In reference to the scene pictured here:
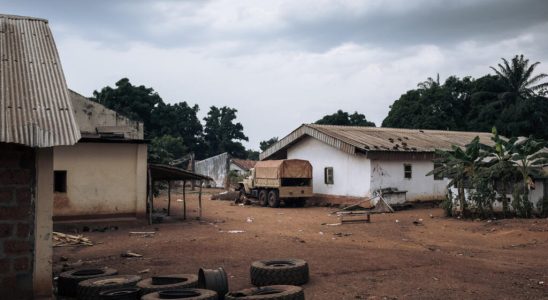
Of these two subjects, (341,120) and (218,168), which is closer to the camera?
(218,168)

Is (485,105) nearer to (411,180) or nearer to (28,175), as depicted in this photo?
(411,180)

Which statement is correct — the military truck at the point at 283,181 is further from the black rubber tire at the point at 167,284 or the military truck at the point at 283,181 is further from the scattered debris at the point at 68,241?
the black rubber tire at the point at 167,284

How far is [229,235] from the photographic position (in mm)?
16750

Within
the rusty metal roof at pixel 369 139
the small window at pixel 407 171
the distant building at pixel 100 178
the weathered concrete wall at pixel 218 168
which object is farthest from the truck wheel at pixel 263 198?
the weathered concrete wall at pixel 218 168

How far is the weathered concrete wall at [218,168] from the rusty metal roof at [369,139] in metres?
15.1

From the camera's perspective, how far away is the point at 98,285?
8.34 meters

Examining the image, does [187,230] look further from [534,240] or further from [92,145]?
[534,240]

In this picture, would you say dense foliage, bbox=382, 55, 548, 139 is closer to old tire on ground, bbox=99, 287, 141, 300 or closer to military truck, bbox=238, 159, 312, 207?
military truck, bbox=238, 159, 312, 207

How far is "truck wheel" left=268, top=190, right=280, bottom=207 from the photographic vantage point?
28347 millimetres

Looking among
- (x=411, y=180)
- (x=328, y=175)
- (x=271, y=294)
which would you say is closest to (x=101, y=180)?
(x=271, y=294)

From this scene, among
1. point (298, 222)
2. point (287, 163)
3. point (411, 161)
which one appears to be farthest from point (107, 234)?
point (411, 161)

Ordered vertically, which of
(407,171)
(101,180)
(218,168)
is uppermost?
(218,168)

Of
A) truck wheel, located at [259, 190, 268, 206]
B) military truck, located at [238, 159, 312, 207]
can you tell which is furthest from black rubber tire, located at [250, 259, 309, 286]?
truck wheel, located at [259, 190, 268, 206]

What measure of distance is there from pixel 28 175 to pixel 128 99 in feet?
169
